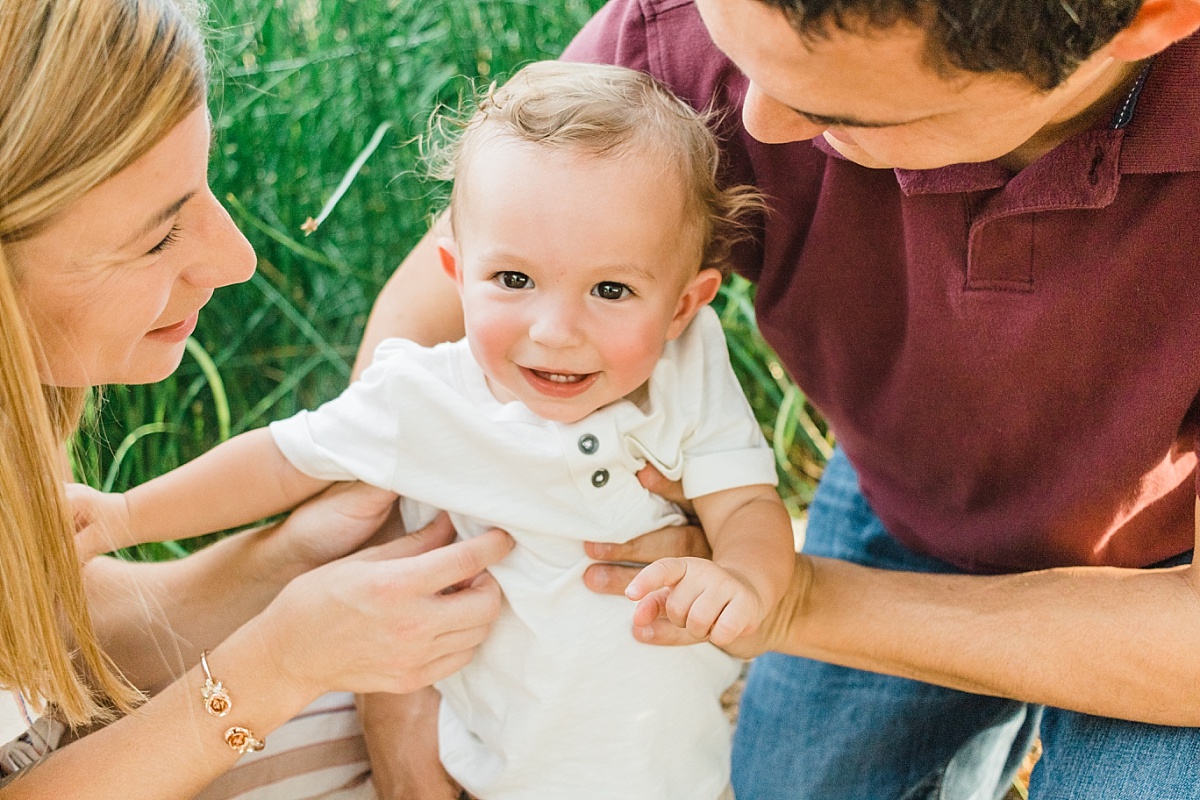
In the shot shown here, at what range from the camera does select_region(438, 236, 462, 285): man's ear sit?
1.62 metres

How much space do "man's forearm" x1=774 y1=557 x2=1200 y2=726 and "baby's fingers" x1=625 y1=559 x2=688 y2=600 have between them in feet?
1.11

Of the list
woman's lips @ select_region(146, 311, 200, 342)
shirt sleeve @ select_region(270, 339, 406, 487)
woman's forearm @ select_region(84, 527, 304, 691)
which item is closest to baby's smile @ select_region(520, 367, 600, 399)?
shirt sleeve @ select_region(270, 339, 406, 487)

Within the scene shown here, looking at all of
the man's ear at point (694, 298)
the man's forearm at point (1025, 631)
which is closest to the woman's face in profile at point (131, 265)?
the man's ear at point (694, 298)

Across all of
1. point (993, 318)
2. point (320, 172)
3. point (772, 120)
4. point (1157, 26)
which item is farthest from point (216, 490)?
point (1157, 26)

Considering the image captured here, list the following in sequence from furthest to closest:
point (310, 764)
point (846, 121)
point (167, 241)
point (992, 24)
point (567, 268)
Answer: point (310, 764)
point (567, 268)
point (167, 241)
point (846, 121)
point (992, 24)

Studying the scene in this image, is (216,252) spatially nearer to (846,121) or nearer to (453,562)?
(453,562)

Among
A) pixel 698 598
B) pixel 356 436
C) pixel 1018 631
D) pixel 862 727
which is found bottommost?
pixel 862 727

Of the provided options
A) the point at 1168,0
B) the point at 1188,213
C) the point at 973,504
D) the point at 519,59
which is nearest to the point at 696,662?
the point at 973,504

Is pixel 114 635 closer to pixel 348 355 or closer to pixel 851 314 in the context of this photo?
pixel 348 355

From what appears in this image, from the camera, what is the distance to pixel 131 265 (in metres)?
1.28

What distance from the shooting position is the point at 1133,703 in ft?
5.08

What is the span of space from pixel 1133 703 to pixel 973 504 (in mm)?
367

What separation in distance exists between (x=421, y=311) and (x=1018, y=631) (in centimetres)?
104

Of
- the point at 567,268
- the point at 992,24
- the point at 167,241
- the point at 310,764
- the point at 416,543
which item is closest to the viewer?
the point at 992,24
